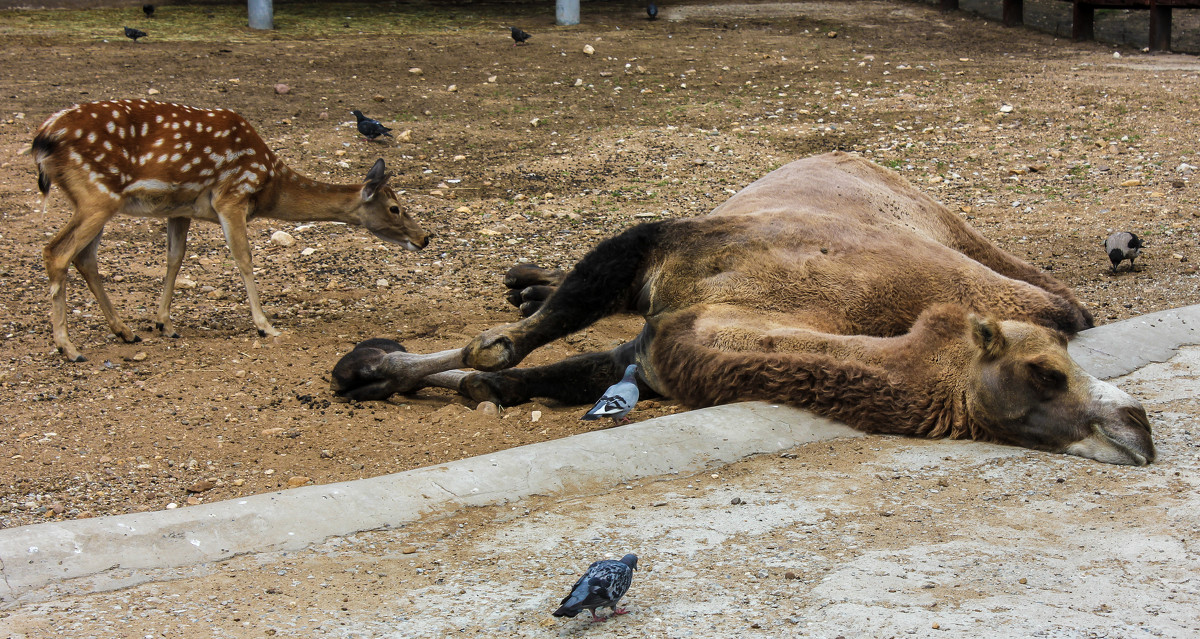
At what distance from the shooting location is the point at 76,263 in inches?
246

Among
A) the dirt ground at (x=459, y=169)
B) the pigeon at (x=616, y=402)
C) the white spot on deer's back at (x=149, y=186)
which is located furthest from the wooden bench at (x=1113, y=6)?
the white spot on deer's back at (x=149, y=186)

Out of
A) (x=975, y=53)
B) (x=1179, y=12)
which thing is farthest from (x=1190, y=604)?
(x=1179, y=12)

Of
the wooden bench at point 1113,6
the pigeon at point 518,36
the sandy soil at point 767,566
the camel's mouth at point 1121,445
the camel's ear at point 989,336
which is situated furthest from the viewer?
→ the wooden bench at point 1113,6

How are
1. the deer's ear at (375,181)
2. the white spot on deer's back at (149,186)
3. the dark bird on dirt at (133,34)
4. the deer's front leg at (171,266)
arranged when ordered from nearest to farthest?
the white spot on deer's back at (149,186) < the deer's front leg at (171,266) < the deer's ear at (375,181) < the dark bird on dirt at (133,34)

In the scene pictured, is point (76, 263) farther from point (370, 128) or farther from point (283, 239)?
point (370, 128)

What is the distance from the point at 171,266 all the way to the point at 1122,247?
610cm

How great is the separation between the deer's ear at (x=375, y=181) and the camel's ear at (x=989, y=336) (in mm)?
4041

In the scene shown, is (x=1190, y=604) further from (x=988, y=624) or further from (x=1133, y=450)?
(x=1133, y=450)

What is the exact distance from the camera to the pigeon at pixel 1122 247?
7305 millimetres

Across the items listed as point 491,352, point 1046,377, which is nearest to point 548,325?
point 491,352

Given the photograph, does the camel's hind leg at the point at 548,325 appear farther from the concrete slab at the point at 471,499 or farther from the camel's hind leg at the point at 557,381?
the concrete slab at the point at 471,499

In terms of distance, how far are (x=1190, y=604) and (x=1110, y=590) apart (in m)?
0.19

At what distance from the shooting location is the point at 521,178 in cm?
970

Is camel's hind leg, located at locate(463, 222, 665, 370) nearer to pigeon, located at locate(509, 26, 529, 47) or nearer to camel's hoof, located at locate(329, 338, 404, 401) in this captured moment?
camel's hoof, located at locate(329, 338, 404, 401)
